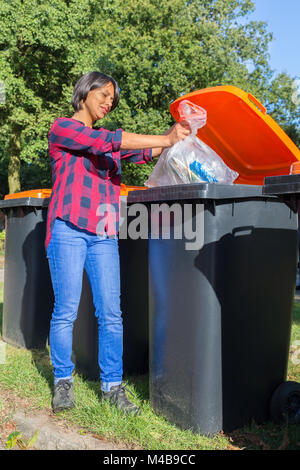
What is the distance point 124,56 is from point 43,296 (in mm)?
15352

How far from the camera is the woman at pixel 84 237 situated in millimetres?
2463

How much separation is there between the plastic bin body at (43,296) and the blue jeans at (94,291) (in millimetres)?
444

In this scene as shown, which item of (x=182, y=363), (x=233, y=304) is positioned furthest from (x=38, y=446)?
(x=233, y=304)

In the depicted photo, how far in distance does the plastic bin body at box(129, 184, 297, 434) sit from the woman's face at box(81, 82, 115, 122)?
21.7 inches

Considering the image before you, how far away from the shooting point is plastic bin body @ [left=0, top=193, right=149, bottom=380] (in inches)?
120

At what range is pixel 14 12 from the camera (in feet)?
44.2

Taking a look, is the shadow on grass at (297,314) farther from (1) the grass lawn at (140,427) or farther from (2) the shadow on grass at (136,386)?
(1) the grass lawn at (140,427)

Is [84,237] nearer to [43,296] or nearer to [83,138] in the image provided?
[83,138]

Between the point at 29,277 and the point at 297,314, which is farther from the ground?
the point at 29,277

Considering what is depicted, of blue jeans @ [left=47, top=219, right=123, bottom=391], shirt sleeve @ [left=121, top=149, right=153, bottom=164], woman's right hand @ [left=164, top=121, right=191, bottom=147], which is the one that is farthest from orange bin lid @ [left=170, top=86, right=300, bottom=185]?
blue jeans @ [left=47, top=219, right=123, bottom=391]

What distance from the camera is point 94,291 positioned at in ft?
8.47

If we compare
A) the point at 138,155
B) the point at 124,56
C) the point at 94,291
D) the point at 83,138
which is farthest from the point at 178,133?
the point at 124,56

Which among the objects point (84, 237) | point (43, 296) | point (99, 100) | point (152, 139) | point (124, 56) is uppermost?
point (124, 56)

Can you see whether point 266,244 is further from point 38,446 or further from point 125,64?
point 125,64
